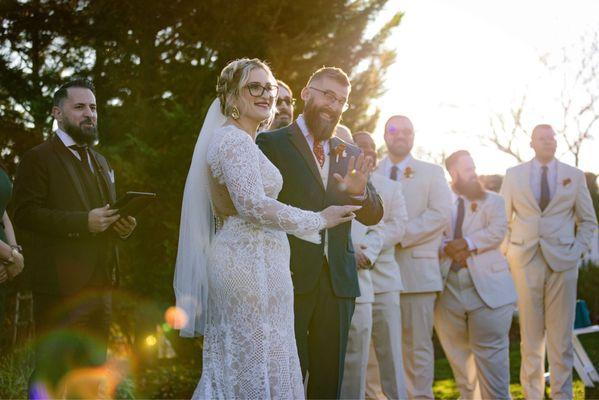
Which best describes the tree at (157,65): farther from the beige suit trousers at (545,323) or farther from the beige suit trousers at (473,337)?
the beige suit trousers at (545,323)

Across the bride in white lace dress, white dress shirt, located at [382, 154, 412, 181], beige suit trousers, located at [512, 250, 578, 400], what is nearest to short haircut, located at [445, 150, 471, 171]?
white dress shirt, located at [382, 154, 412, 181]

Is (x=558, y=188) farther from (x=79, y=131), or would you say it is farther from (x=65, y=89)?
(x=65, y=89)

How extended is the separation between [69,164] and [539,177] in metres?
5.16

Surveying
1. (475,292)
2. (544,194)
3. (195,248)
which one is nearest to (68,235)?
(195,248)

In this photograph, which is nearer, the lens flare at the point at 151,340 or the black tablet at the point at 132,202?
the black tablet at the point at 132,202

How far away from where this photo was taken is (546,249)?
7723 millimetres

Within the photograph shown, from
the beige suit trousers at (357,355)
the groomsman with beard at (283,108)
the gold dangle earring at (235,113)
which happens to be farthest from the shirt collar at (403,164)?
the gold dangle earring at (235,113)

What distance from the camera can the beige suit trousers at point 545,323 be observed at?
748cm

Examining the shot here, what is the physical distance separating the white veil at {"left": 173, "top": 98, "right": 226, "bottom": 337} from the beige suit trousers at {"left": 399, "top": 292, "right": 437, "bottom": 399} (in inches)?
130

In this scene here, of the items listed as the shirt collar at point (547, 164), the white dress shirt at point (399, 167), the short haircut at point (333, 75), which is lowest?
the white dress shirt at point (399, 167)

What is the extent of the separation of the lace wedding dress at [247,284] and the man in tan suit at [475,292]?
3.57 meters

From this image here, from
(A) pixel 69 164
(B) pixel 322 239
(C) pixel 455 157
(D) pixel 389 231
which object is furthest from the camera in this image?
(C) pixel 455 157

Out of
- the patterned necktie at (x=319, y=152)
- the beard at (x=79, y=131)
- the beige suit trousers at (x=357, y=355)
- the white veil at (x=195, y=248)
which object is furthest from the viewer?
the beige suit trousers at (x=357, y=355)

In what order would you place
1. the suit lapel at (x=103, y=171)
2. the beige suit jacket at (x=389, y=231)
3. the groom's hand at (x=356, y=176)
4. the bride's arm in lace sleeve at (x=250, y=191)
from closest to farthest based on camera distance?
the bride's arm in lace sleeve at (x=250, y=191) → the groom's hand at (x=356, y=176) → the suit lapel at (x=103, y=171) → the beige suit jacket at (x=389, y=231)
